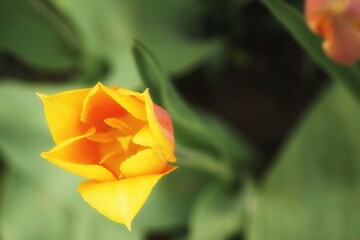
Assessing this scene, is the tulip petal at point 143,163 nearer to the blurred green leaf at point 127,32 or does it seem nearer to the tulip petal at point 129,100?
the tulip petal at point 129,100

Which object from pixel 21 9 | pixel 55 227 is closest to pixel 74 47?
pixel 21 9

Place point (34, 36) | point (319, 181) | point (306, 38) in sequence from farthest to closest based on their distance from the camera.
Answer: point (34, 36), point (319, 181), point (306, 38)

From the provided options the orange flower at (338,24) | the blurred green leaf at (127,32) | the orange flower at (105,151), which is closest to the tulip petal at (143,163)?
the orange flower at (105,151)

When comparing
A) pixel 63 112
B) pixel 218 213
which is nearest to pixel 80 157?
pixel 63 112

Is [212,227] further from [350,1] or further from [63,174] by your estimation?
[350,1]

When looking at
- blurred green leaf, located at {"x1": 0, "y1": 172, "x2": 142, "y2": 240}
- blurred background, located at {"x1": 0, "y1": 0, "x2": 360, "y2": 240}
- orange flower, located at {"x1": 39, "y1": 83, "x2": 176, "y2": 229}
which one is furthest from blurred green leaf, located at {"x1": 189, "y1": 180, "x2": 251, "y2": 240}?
orange flower, located at {"x1": 39, "y1": 83, "x2": 176, "y2": 229}

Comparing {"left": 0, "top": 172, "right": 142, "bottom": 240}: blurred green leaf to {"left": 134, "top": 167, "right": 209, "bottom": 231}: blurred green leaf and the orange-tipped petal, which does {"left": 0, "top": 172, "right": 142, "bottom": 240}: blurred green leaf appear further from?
the orange-tipped petal

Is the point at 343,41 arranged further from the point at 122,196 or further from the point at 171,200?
the point at 171,200
